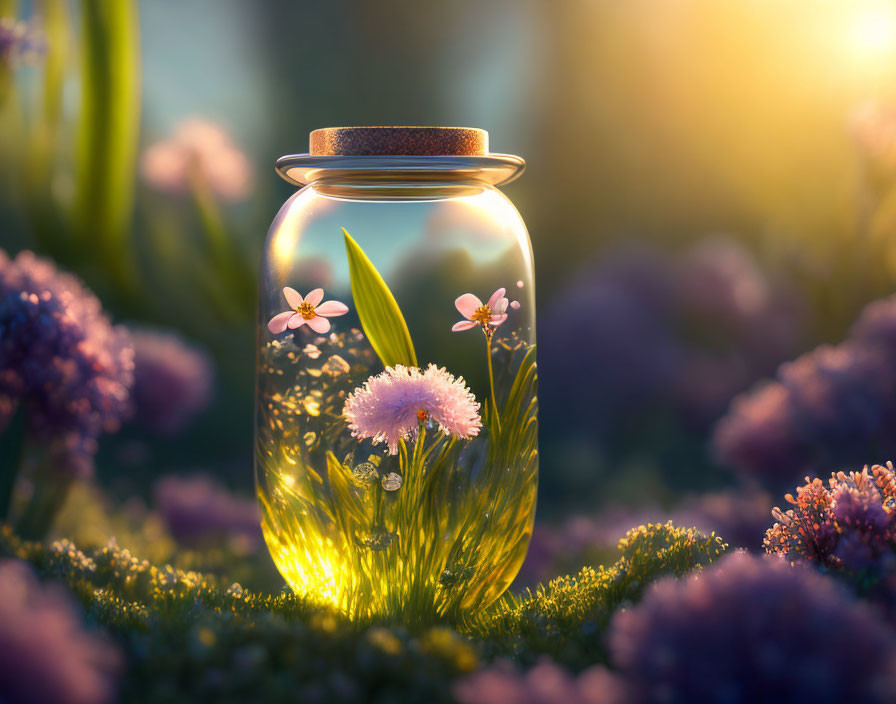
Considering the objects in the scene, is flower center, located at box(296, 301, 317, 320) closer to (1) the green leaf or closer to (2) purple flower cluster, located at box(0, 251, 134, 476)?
(1) the green leaf

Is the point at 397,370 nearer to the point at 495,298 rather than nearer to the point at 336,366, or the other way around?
the point at 336,366

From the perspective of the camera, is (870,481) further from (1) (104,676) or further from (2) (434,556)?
(1) (104,676)

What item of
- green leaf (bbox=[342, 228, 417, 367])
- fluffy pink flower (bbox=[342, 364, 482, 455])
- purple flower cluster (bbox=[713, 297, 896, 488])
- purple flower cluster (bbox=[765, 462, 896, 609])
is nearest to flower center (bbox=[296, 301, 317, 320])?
green leaf (bbox=[342, 228, 417, 367])

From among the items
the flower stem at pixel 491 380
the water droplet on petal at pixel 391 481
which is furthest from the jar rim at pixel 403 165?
the water droplet on petal at pixel 391 481

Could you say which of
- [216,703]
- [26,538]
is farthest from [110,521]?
A: [216,703]

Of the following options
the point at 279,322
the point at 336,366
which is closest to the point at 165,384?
the point at 279,322

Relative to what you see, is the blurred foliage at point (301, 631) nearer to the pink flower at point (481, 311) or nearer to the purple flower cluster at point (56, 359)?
the purple flower cluster at point (56, 359)

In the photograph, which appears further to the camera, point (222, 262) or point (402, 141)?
point (222, 262)
